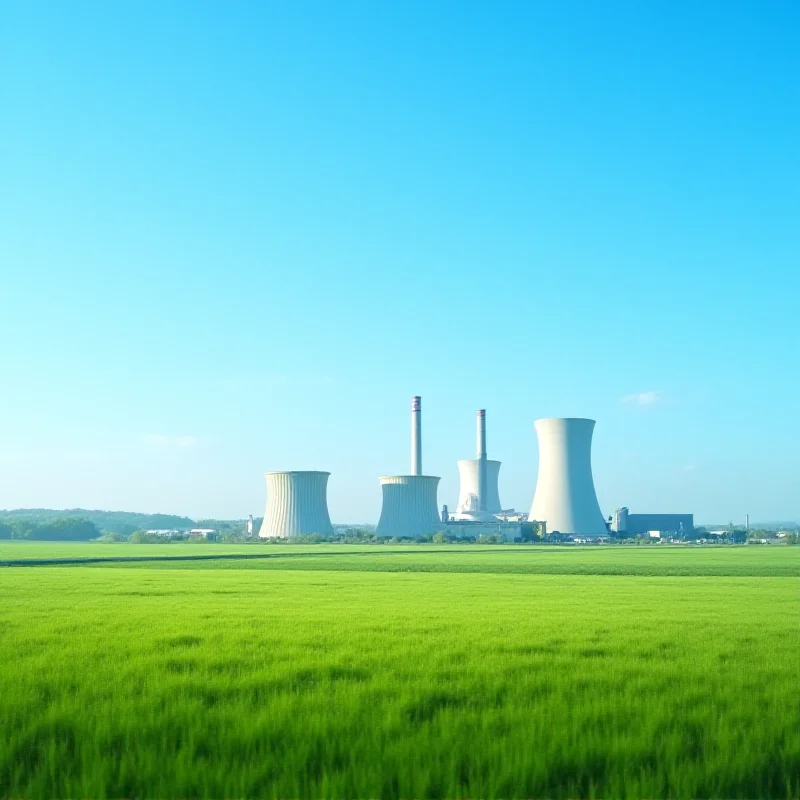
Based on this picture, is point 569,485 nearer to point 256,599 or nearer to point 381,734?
point 256,599

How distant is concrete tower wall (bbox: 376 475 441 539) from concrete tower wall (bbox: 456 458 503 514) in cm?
2276

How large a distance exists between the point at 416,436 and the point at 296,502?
2433cm

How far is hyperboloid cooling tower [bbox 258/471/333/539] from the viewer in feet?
220

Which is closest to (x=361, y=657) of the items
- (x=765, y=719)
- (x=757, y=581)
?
(x=765, y=719)

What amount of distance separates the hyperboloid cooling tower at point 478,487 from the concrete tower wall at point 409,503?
2177 centimetres

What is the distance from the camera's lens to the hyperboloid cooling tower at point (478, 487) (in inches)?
3789

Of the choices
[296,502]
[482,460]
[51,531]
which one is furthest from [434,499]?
[51,531]

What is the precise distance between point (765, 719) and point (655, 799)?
71.0 inches

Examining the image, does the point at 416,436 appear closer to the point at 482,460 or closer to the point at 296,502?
the point at 482,460

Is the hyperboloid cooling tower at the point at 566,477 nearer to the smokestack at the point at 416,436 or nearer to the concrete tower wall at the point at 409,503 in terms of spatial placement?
the concrete tower wall at the point at 409,503

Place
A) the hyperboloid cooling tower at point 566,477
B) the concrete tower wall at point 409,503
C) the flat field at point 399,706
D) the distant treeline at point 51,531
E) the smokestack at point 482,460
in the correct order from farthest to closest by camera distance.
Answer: the distant treeline at point 51,531, the smokestack at point 482,460, the concrete tower wall at point 409,503, the hyperboloid cooling tower at point 566,477, the flat field at point 399,706

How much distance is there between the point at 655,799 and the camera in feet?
12.3

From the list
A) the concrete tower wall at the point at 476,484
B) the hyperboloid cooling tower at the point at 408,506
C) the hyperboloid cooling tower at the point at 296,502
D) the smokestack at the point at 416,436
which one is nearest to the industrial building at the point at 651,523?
the concrete tower wall at the point at 476,484

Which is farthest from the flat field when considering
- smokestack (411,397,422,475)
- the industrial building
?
the industrial building
